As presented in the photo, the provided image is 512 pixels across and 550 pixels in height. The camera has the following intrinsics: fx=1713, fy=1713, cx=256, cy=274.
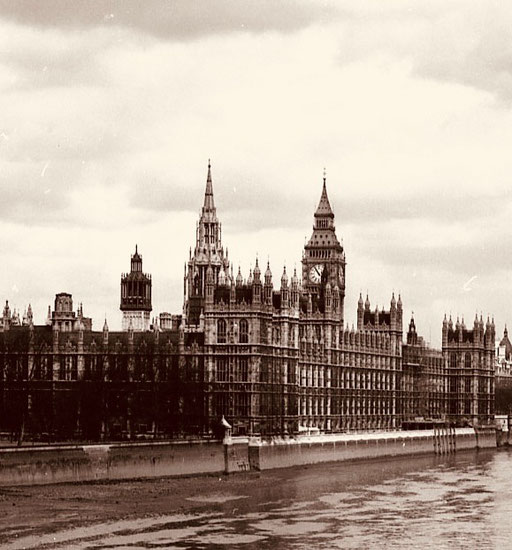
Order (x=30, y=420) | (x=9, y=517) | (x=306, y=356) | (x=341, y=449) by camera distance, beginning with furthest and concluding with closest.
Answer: (x=306, y=356) < (x=341, y=449) < (x=30, y=420) < (x=9, y=517)

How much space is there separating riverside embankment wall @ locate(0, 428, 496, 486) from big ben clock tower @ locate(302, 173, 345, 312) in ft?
172

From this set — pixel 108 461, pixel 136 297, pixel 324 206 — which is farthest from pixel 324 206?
pixel 108 461

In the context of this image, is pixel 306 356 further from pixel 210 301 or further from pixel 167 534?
pixel 167 534

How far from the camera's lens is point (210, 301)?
128m

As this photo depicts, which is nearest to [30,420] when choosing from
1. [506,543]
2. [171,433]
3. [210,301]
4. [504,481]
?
[171,433]

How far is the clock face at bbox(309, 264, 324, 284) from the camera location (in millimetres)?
186975

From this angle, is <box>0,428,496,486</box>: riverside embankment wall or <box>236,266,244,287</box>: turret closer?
<box>0,428,496,486</box>: riverside embankment wall

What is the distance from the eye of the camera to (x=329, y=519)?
77.0 m

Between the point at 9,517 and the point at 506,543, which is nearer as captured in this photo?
the point at 506,543

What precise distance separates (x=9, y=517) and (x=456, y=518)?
2037 cm

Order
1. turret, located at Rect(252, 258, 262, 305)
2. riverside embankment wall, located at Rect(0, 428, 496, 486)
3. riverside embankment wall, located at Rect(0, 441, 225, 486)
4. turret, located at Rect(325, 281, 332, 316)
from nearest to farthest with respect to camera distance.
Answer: riverside embankment wall, located at Rect(0, 441, 225, 486) → riverside embankment wall, located at Rect(0, 428, 496, 486) → turret, located at Rect(252, 258, 262, 305) → turret, located at Rect(325, 281, 332, 316)

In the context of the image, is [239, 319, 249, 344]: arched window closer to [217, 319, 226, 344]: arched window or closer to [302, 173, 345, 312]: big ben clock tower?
[217, 319, 226, 344]: arched window

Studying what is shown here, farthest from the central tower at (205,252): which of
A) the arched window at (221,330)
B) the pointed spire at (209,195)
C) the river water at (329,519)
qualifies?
the river water at (329,519)

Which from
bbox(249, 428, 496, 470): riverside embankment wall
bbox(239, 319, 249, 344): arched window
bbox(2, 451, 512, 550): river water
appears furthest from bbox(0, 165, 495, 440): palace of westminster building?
bbox(2, 451, 512, 550): river water
